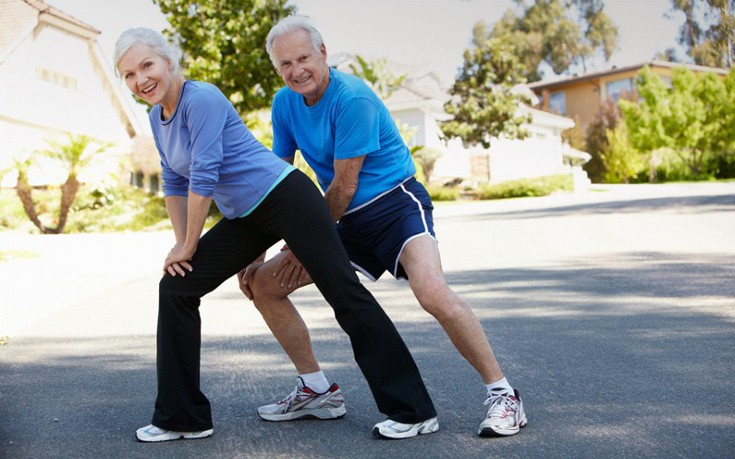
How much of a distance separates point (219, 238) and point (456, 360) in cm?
228

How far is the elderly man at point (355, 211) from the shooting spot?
433cm

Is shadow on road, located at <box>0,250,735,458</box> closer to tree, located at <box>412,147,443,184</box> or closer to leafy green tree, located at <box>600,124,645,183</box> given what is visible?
tree, located at <box>412,147,443,184</box>

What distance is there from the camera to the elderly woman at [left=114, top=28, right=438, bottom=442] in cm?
418

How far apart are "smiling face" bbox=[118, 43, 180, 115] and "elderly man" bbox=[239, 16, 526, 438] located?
510 millimetres

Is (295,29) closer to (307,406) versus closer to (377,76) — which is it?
(307,406)

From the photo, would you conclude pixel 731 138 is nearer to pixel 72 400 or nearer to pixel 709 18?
pixel 709 18

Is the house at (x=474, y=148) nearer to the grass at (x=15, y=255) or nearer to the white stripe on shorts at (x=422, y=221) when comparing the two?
the grass at (x=15, y=255)

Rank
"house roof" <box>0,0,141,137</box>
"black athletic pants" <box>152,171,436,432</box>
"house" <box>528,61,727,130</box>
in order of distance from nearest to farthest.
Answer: "black athletic pants" <box>152,171,436,432</box> → "house roof" <box>0,0,141,137</box> → "house" <box>528,61,727,130</box>

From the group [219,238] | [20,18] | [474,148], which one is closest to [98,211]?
[20,18]

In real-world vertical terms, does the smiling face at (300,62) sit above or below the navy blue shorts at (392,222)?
above

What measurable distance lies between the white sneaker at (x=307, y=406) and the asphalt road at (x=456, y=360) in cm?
6

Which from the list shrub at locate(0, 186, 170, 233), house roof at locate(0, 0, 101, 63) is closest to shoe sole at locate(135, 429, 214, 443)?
shrub at locate(0, 186, 170, 233)

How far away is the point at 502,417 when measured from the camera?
421 centimetres

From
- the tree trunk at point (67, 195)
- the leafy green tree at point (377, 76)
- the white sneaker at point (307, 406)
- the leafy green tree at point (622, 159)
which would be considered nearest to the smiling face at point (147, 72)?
the white sneaker at point (307, 406)
